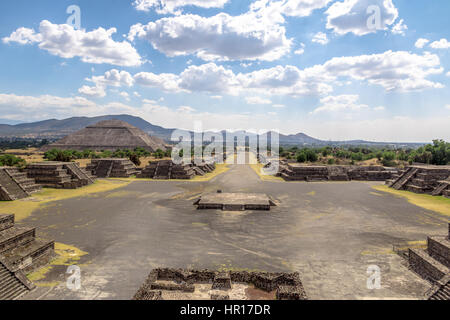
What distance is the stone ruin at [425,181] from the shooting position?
110 ft

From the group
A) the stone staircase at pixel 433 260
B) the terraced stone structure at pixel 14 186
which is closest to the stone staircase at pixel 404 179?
the stone staircase at pixel 433 260

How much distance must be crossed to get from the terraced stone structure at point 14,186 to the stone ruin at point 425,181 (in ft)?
154

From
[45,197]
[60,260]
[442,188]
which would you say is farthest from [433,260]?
[45,197]

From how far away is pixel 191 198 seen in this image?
30562mm

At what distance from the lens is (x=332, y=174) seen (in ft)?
155

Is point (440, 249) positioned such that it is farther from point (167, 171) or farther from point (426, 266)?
point (167, 171)

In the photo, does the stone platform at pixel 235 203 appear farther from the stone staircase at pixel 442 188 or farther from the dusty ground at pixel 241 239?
the stone staircase at pixel 442 188

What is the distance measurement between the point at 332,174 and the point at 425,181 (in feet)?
45.7

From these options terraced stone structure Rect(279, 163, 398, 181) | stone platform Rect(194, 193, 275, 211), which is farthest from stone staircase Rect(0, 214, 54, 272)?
terraced stone structure Rect(279, 163, 398, 181)

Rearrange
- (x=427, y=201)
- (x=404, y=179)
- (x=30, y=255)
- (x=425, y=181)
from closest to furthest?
(x=30, y=255) → (x=427, y=201) → (x=425, y=181) → (x=404, y=179)

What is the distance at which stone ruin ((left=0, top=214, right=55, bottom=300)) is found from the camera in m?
11.1

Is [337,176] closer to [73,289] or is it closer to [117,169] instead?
[117,169]

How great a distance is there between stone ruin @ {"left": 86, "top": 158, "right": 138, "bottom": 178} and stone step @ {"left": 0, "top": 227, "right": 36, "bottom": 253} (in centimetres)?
3403
